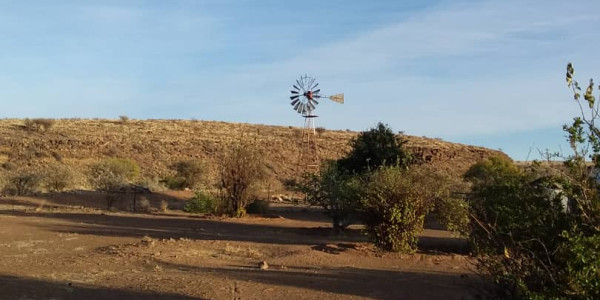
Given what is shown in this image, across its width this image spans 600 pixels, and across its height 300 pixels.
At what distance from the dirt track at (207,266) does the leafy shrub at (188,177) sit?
83.9ft

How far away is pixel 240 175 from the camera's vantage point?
28.6m

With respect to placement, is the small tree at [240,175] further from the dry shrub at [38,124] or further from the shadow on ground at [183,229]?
the dry shrub at [38,124]

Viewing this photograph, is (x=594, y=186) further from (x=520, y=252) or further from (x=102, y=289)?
(x=102, y=289)

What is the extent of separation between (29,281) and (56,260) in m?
2.87

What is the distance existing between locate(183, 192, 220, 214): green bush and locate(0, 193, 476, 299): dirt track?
680cm

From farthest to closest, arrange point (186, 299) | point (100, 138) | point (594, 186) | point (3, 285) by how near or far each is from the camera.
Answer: point (100, 138), point (3, 285), point (186, 299), point (594, 186)

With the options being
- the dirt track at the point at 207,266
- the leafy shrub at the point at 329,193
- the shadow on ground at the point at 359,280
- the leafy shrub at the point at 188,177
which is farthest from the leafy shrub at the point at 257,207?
the leafy shrub at the point at 188,177

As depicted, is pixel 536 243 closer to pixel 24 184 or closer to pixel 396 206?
pixel 396 206

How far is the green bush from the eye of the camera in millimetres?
29656

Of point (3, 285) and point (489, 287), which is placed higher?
point (489, 287)

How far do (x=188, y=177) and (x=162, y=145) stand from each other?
16296mm

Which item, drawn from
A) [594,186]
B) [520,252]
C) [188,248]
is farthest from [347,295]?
[188,248]

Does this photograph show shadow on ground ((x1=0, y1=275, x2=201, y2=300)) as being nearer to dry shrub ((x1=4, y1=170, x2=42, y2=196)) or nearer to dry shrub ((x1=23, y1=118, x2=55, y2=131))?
dry shrub ((x1=4, y1=170, x2=42, y2=196))

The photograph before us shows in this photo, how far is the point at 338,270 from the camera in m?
13.6
